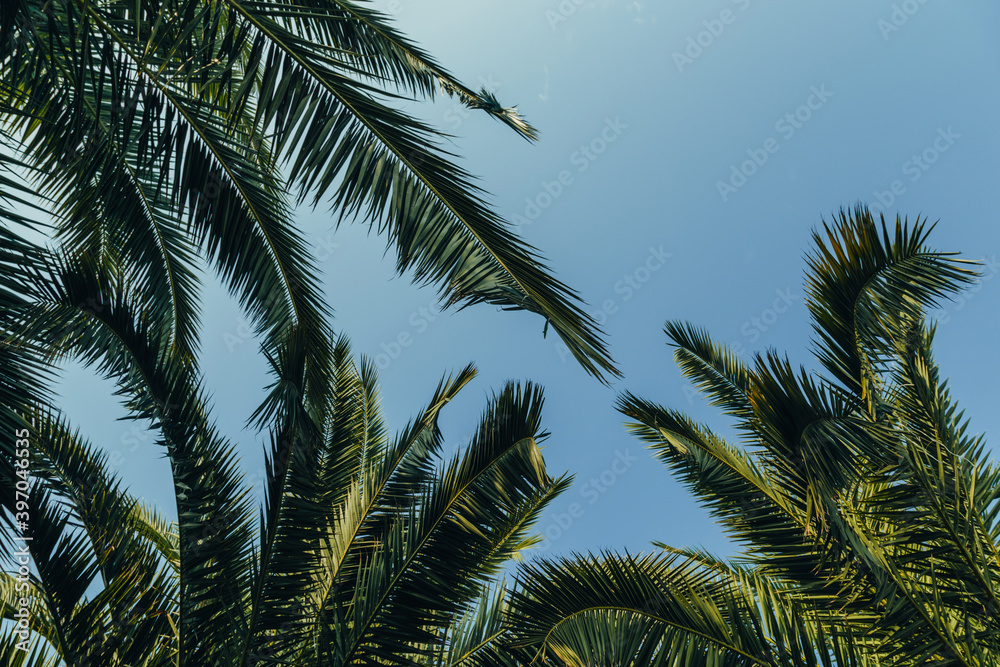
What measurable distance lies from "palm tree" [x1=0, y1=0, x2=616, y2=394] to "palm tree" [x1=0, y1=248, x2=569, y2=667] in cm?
44

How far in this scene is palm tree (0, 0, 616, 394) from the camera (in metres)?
2.62

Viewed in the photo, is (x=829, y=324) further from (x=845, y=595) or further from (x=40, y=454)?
(x=40, y=454)

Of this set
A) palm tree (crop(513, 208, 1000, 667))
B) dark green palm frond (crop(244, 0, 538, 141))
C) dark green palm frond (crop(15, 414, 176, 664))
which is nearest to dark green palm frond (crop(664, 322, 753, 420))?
palm tree (crop(513, 208, 1000, 667))

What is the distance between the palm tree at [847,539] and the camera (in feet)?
11.0

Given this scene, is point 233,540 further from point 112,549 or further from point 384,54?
point 384,54

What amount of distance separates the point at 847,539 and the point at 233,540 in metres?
3.88

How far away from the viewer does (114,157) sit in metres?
3.56

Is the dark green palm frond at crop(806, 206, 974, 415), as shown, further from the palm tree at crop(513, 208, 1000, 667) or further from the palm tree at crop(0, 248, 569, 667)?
the palm tree at crop(0, 248, 569, 667)

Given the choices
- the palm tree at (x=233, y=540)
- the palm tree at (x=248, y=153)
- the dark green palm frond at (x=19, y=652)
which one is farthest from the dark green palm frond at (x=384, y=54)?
the dark green palm frond at (x=19, y=652)

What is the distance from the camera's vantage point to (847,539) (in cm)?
331

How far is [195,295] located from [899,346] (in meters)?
5.02

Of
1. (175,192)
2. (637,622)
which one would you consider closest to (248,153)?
(175,192)

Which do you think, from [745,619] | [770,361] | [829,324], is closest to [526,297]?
[770,361]

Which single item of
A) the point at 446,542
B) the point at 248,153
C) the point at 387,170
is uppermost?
the point at 248,153
